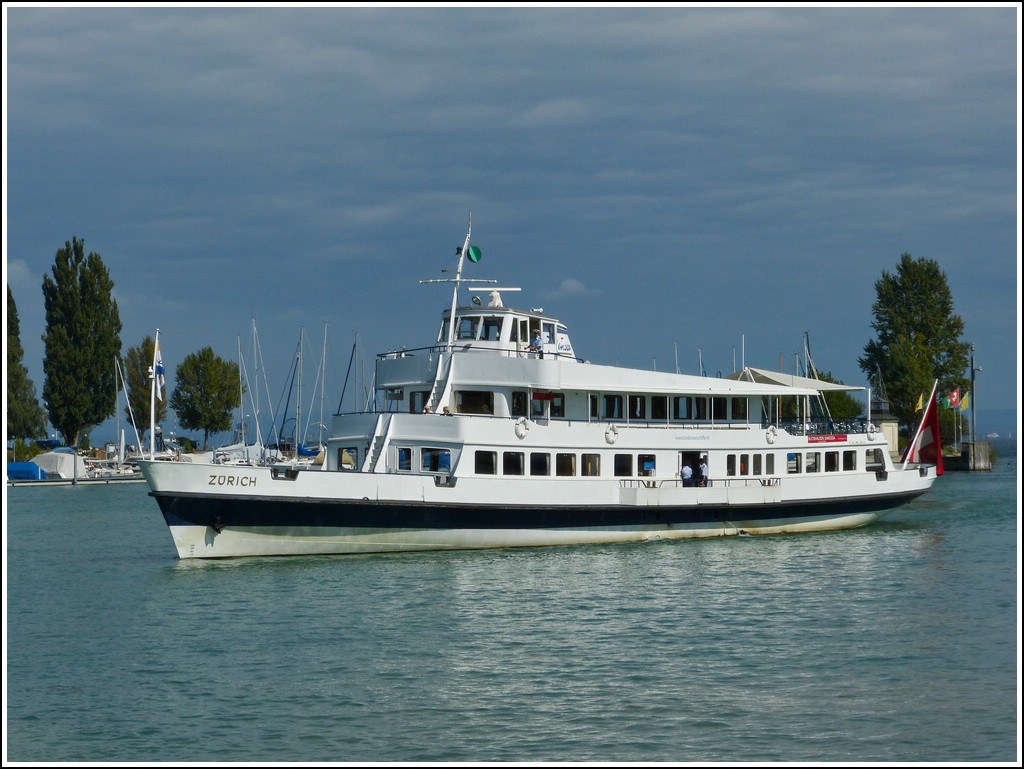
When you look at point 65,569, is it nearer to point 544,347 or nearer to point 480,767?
point 544,347

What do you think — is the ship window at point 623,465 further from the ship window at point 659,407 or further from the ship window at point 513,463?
the ship window at point 513,463

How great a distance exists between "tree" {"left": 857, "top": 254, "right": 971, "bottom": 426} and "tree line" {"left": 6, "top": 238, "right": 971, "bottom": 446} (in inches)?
2.9

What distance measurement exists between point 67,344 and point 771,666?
221ft

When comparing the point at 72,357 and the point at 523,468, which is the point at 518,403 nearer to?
the point at 523,468

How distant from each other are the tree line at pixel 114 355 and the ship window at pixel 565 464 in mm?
46470

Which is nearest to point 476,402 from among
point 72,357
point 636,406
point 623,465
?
point 623,465

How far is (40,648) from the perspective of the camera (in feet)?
68.3

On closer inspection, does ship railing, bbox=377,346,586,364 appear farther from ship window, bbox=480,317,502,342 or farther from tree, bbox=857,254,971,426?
tree, bbox=857,254,971,426

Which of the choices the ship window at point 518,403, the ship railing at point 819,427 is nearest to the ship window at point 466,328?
the ship window at point 518,403

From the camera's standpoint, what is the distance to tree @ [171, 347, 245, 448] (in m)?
98.8

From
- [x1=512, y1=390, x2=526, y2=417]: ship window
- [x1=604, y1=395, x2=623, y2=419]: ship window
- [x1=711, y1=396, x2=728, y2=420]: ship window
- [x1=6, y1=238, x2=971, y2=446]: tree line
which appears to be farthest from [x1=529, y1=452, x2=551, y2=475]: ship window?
[x1=6, y1=238, x2=971, y2=446]: tree line

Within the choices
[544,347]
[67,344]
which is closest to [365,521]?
[544,347]

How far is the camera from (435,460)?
3066 cm

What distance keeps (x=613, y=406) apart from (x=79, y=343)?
54.0 metres
